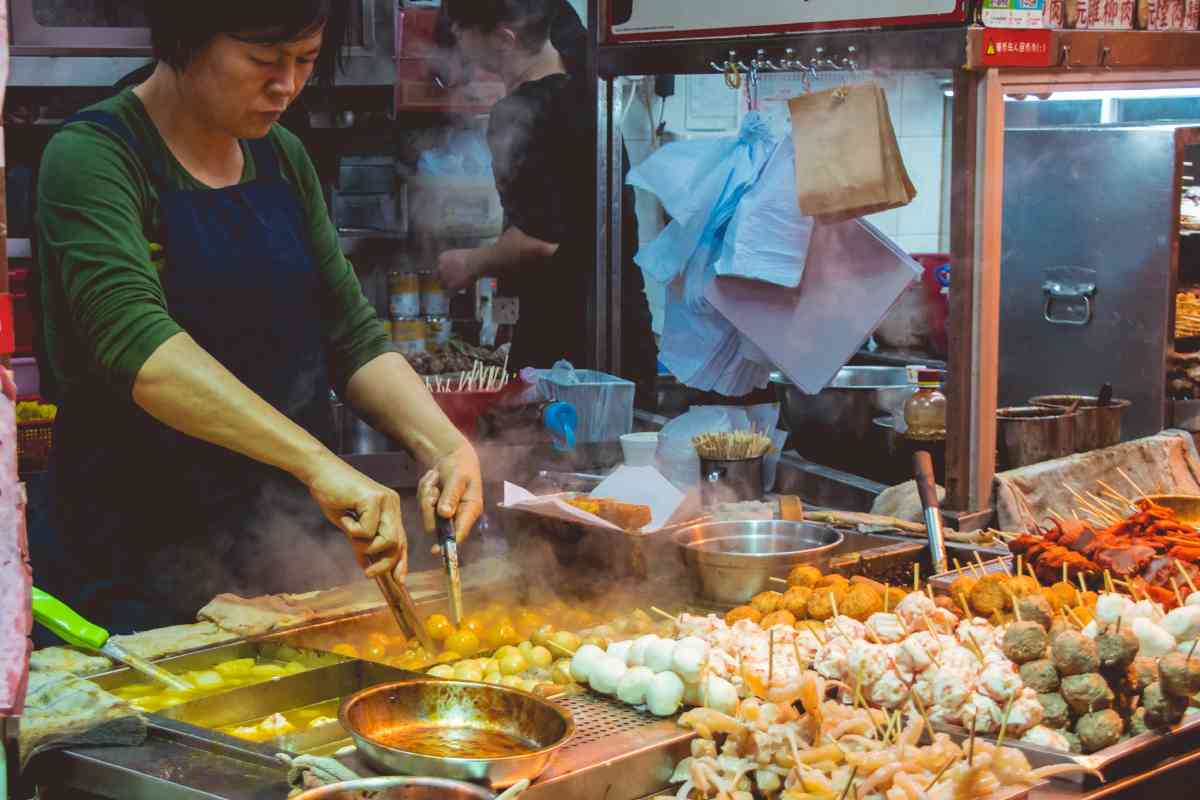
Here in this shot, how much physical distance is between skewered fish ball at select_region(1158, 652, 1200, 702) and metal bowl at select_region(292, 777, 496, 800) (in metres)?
1.12

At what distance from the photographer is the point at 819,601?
8.46 feet

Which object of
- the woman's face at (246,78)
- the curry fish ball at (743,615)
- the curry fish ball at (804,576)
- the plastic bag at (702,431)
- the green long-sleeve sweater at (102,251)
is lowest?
the curry fish ball at (743,615)

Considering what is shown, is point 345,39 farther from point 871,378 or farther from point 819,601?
Result: point 819,601

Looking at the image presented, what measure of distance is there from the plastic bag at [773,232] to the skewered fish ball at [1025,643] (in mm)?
1960

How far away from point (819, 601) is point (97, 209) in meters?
1.55

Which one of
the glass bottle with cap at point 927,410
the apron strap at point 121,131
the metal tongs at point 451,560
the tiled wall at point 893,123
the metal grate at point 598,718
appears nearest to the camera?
the metal grate at point 598,718

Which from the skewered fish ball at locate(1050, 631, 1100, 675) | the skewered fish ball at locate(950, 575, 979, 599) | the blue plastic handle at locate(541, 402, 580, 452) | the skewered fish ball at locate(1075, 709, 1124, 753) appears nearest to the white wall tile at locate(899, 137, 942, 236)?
the blue plastic handle at locate(541, 402, 580, 452)

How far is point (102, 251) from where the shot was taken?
2.54 m

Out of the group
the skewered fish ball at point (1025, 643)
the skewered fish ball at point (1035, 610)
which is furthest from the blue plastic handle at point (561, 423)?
the skewered fish ball at point (1025, 643)

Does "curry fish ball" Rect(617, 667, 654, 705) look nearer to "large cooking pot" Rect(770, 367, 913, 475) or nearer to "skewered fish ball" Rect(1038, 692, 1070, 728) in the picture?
"skewered fish ball" Rect(1038, 692, 1070, 728)

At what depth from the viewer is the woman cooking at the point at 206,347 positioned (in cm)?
245

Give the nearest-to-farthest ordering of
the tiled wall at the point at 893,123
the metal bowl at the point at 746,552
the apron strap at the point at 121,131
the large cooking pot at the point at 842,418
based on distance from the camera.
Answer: the apron strap at the point at 121,131 < the metal bowl at the point at 746,552 < the large cooking pot at the point at 842,418 < the tiled wall at the point at 893,123

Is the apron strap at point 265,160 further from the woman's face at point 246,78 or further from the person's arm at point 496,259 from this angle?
the person's arm at point 496,259

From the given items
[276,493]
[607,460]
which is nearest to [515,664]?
[276,493]
